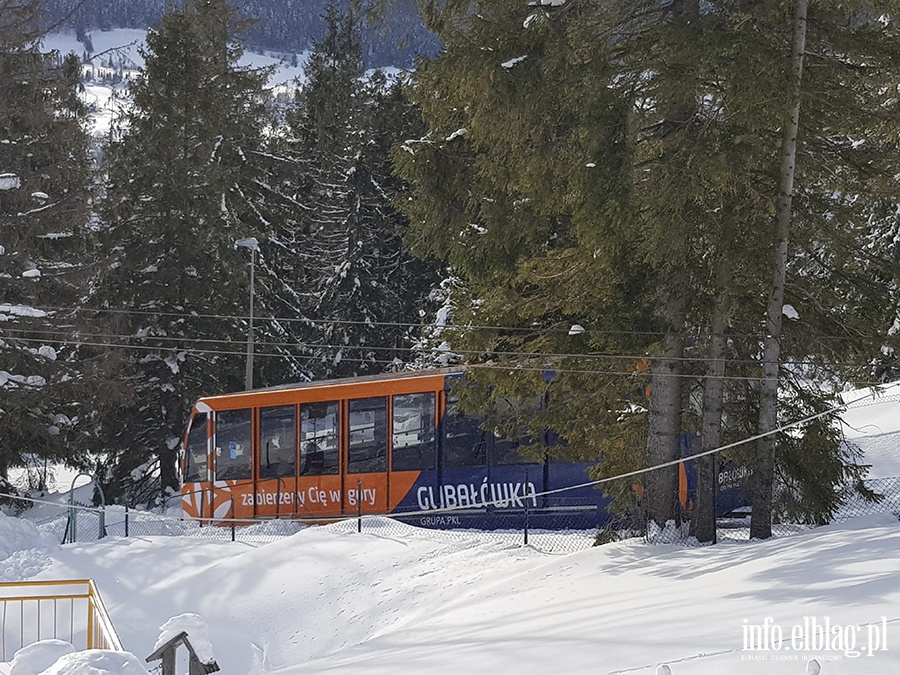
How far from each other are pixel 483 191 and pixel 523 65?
6.49 ft

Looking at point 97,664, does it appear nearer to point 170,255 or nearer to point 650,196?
point 650,196

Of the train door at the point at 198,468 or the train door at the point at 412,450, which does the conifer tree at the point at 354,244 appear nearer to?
the train door at the point at 198,468

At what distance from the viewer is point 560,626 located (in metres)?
9.16

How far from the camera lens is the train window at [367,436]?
775 inches

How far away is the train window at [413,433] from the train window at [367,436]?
28 cm

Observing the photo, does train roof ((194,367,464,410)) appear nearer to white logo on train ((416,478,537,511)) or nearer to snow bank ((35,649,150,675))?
white logo on train ((416,478,537,511))

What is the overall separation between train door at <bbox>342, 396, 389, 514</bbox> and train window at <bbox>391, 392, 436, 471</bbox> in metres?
0.27

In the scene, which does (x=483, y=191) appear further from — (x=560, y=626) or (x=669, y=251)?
(x=560, y=626)

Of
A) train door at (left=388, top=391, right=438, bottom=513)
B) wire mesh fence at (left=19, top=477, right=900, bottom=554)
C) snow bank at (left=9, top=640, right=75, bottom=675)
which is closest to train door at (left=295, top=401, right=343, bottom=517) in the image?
wire mesh fence at (left=19, top=477, right=900, bottom=554)

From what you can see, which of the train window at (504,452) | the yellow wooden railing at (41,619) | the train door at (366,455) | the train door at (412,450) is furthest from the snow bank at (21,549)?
the train window at (504,452)

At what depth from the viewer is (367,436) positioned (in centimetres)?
Answer: 1994

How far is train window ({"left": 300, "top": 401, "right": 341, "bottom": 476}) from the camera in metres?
20.5

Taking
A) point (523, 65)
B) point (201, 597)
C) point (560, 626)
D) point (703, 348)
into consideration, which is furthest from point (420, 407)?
point (560, 626)

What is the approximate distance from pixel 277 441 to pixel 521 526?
604 cm
